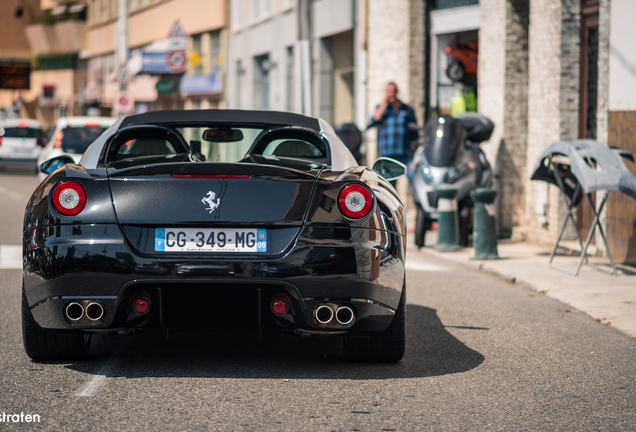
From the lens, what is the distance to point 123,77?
32.3 metres

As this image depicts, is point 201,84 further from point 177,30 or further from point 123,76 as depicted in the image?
point 177,30

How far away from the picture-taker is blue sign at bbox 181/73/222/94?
3897 cm

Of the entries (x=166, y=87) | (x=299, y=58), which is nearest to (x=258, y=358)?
(x=299, y=58)

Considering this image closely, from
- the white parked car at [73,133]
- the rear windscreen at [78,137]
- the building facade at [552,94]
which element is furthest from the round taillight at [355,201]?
the white parked car at [73,133]

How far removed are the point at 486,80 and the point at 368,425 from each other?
11.8 m

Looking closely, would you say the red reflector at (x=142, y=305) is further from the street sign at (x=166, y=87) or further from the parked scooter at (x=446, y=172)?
the street sign at (x=166, y=87)

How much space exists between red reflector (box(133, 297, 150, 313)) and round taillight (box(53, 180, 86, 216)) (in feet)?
1.78

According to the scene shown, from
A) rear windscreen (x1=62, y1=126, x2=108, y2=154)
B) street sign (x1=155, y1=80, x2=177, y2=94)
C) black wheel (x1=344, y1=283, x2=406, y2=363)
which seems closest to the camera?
black wheel (x1=344, y1=283, x2=406, y2=363)

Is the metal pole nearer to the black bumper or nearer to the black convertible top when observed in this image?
the black convertible top

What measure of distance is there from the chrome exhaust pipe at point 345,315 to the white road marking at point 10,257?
581 cm

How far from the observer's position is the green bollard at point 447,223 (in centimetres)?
1246

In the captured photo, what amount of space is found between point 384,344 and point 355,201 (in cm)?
94

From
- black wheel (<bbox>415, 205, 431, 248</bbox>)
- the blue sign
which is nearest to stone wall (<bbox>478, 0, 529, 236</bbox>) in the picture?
black wheel (<bbox>415, 205, 431, 248</bbox>)

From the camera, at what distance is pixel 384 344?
5500 mm
